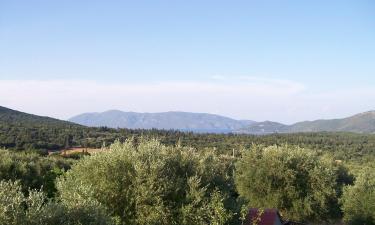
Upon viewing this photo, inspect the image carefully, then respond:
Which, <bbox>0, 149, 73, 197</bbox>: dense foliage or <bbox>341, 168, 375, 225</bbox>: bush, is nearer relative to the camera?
<bbox>0, 149, 73, 197</bbox>: dense foliage

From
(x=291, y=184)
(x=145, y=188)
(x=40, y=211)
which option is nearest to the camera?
(x=40, y=211)

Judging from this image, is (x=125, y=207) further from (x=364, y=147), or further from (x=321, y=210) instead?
(x=364, y=147)

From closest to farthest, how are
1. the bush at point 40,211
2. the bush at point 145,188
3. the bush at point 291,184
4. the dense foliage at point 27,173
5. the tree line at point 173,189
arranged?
the bush at point 40,211 < the tree line at point 173,189 < the bush at point 145,188 < the dense foliage at point 27,173 < the bush at point 291,184

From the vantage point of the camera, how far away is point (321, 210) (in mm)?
35844

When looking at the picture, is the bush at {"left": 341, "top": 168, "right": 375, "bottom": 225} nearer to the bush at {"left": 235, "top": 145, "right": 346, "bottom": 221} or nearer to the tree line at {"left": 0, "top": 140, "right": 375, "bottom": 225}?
the tree line at {"left": 0, "top": 140, "right": 375, "bottom": 225}

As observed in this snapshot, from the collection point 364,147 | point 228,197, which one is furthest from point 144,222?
point 364,147

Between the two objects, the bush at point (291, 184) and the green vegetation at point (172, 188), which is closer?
the green vegetation at point (172, 188)

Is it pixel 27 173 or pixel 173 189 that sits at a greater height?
pixel 173 189

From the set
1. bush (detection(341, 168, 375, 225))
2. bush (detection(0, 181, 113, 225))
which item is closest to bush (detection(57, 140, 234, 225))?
bush (detection(0, 181, 113, 225))

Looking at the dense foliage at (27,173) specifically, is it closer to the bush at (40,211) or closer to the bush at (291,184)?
the bush at (40,211)

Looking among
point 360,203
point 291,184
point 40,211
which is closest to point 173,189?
point 40,211

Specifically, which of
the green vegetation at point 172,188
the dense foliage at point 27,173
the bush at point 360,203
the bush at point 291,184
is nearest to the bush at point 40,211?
the green vegetation at point 172,188

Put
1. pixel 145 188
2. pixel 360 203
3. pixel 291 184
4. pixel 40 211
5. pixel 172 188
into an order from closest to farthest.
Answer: pixel 40 211 < pixel 145 188 < pixel 172 188 < pixel 360 203 < pixel 291 184

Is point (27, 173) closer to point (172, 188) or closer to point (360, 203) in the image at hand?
point (172, 188)
